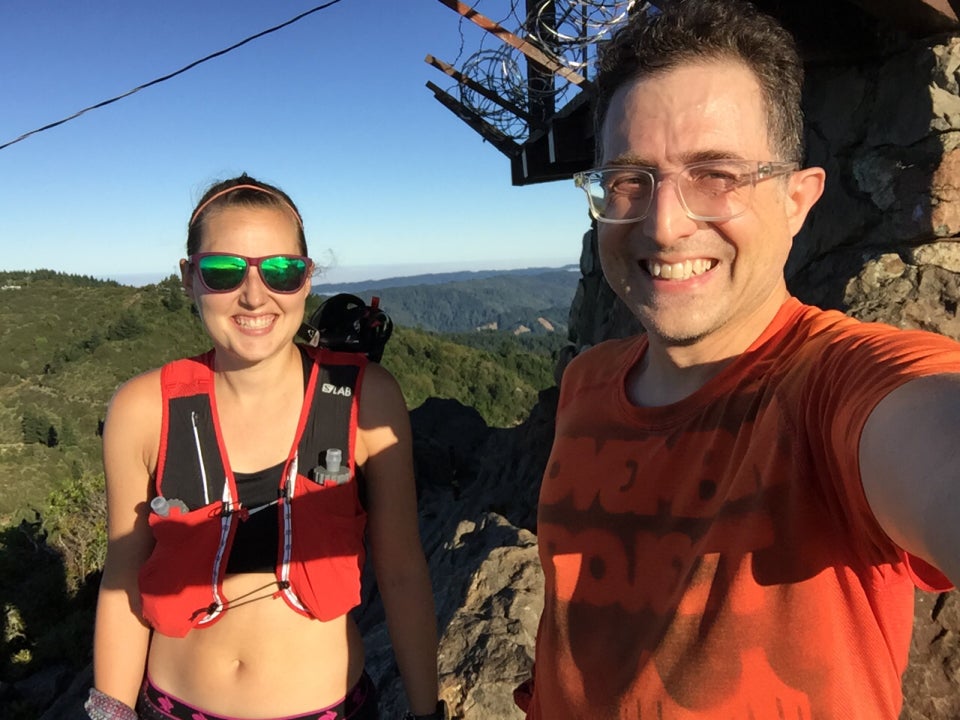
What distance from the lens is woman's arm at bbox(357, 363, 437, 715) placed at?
71.4 inches

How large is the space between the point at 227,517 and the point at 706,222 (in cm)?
141

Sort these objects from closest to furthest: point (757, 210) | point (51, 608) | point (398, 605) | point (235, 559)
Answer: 1. point (757, 210)
2. point (235, 559)
3. point (398, 605)
4. point (51, 608)

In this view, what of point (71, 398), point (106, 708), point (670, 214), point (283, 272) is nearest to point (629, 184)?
point (670, 214)

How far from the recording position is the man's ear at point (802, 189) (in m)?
1.23

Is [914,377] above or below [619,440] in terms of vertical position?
above

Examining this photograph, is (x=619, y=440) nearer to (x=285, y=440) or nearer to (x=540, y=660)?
(x=540, y=660)

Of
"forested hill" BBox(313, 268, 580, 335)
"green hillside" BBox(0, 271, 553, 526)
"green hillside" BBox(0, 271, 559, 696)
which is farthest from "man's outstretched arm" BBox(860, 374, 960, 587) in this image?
"forested hill" BBox(313, 268, 580, 335)

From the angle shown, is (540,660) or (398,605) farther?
(398,605)

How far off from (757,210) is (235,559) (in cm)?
154

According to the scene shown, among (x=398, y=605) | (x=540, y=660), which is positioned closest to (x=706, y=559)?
(x=540, y=660)

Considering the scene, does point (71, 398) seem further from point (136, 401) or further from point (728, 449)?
point (728, 449)

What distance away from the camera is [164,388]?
179 centimetres

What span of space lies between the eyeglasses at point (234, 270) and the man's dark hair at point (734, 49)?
1035 mm

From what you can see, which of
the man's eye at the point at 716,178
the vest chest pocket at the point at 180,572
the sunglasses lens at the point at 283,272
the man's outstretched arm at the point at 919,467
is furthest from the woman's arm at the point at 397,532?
the man's outstretched arm at the point at 919,467
